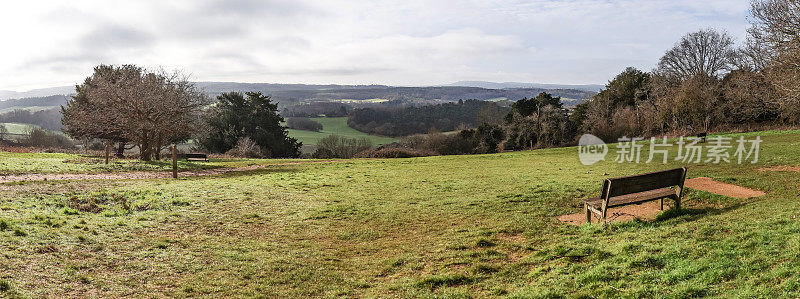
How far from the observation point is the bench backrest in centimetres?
817

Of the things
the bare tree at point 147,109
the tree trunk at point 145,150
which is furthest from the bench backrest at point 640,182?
the tree trunk at point 145,150

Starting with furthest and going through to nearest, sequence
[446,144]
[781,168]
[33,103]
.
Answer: [33,103] < [446,144] < [781,168]

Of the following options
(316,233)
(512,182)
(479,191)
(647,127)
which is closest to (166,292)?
(316,233)

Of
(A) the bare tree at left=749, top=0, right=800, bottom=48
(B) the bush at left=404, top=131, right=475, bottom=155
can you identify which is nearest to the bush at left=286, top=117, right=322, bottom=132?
(B) the bush at left=404, top=131, right=475, bottom=155

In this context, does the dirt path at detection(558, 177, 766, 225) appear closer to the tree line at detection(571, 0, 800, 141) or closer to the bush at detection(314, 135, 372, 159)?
the tree line at detection(571, 0, 800, 141)

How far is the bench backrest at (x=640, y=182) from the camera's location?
817 centimetres

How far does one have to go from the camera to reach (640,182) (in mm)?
8453

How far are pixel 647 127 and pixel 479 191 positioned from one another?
45835 mm

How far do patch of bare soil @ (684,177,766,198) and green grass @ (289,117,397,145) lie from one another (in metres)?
75.0

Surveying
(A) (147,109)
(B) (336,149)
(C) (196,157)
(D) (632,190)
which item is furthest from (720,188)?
(B) (336,149)

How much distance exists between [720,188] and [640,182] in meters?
4.89

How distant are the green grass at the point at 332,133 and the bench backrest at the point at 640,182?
77.9 meters
